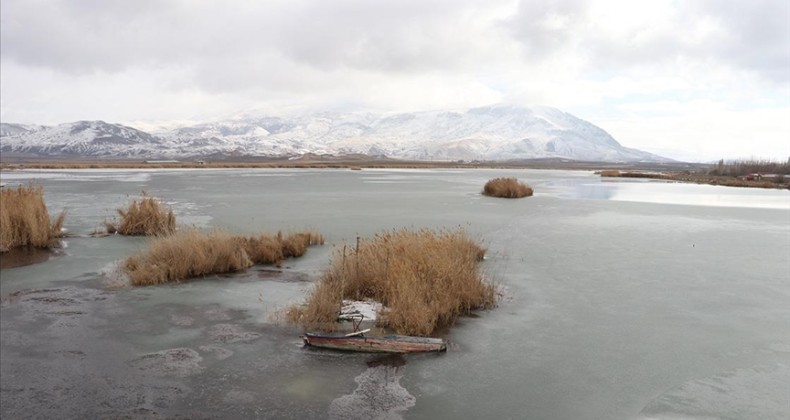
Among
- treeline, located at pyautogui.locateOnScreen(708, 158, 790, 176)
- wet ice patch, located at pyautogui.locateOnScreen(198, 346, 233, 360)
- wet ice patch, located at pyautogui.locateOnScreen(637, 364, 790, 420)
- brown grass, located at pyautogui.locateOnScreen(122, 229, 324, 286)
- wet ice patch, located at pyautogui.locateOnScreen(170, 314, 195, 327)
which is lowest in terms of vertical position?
wet ice patch, located at pyautogui.locateOnScreen(198, 346, 233, 360)

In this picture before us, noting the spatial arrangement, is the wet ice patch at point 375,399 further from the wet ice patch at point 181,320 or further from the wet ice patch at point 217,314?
the wet ice patch at point 181,320

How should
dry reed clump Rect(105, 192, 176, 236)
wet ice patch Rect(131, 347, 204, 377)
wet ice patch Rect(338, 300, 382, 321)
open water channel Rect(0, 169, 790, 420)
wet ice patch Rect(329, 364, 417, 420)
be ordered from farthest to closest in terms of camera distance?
dry reed clump Rect(105, 192, 176, 236)
wet ice patch Rect(338, 300, 382, 321)
wet ice patch Rect(131, 347, 204, 377)
open water channel Rect(0, 169, 790, 420)
wet ice patch Rect(329, 364, 417, 420)

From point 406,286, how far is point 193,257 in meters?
6.04

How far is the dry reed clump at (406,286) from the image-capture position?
9.39 meters

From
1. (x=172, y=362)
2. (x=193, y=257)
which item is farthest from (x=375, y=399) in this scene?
(x=193, y=257)

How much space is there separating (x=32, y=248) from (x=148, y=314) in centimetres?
848

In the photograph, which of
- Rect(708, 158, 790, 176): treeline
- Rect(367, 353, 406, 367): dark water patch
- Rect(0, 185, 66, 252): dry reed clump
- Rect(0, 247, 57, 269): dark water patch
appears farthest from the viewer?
Rect(708, 158, 790, 176): treeline

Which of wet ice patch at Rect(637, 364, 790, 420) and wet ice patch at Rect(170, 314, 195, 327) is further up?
wet ice patch at Rect(637, 364, 790, 420)

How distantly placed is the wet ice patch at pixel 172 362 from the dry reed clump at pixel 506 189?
31075 millimetres

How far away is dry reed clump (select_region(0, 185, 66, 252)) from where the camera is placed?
1538 centimetres

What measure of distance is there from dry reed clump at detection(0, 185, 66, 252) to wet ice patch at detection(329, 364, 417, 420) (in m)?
13.0

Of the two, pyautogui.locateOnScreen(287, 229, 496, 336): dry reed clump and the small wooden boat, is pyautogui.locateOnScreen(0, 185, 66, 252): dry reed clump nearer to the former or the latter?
pyautogui.locateOnScreen(287, 229, 496, 336): dry reed clump

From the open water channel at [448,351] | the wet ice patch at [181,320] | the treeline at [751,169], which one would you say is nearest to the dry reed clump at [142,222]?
the open water channel at [448,351]

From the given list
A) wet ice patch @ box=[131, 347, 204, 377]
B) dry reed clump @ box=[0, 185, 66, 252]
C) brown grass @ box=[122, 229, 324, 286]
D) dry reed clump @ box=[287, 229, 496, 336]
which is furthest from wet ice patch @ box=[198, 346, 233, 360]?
dry reed clump @ box=[0, 185, 66, 252]
